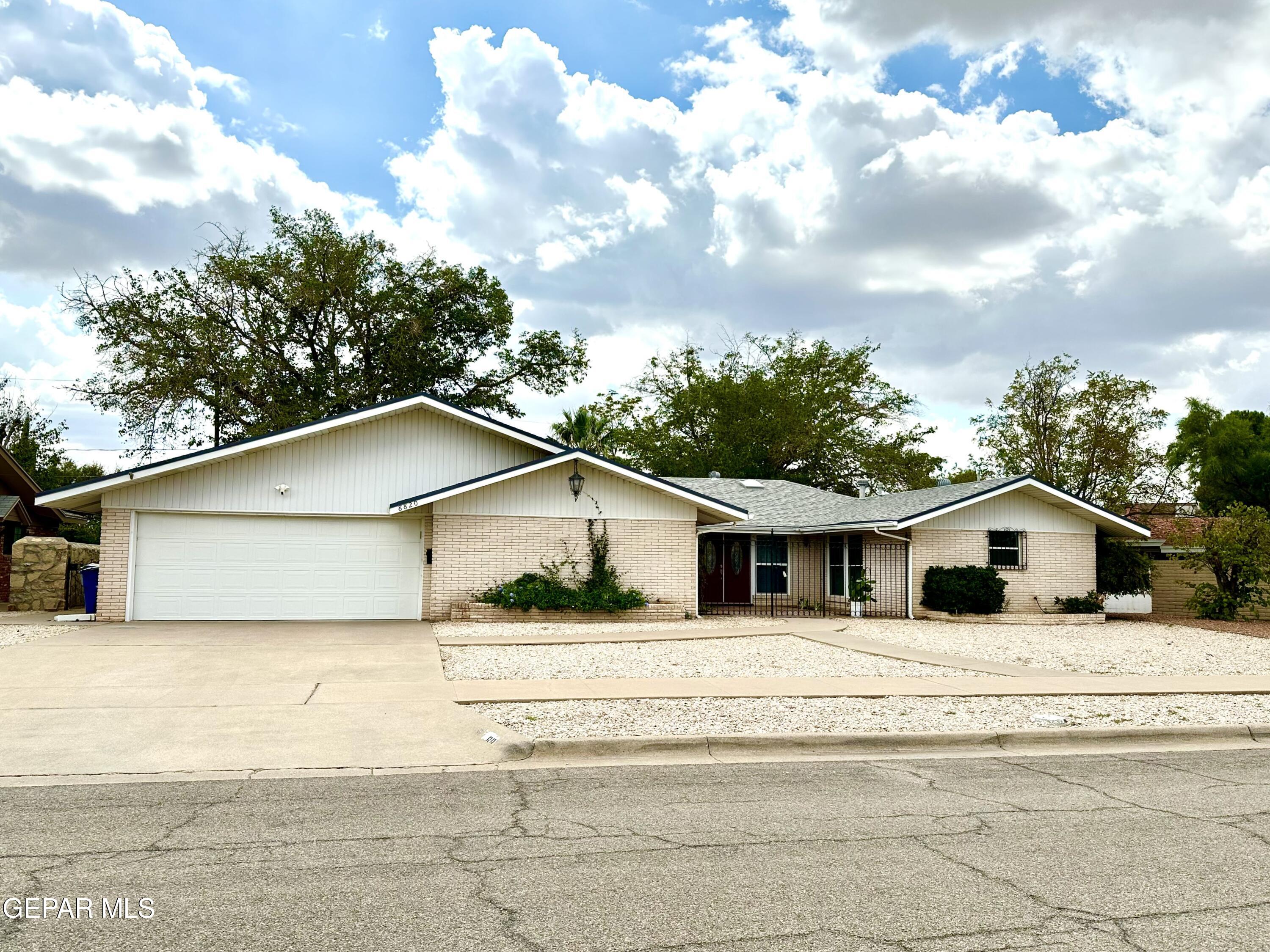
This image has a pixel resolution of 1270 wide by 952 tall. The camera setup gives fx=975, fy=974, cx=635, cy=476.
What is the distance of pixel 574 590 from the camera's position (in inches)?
826

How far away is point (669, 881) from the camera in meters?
4.98

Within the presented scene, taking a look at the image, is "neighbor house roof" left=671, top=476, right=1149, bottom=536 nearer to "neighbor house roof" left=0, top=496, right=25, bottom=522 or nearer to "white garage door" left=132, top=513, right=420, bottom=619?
"white garage door" left=132, top=513, right=420, bottom=619

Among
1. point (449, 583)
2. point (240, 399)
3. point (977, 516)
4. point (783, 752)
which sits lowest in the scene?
point (783, 752)

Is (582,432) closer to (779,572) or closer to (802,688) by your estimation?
(779,572)

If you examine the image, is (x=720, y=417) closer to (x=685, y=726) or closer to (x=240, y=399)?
(x=240, y=399)

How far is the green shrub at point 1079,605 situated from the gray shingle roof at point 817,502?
340 centimetres

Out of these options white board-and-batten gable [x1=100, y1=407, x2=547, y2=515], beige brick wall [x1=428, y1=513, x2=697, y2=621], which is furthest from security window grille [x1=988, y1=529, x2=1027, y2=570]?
white board-and-batten gable [x1=100, y1=407, x2=547, y2=515]

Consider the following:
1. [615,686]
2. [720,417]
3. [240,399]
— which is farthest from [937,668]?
[720,417]

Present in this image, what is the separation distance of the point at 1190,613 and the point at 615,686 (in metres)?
22.8

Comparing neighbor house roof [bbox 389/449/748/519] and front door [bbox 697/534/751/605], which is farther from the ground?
neighbor house roof [bbox 389/449/748/519]

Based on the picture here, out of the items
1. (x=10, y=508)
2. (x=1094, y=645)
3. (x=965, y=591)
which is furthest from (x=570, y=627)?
(x=10, y=508)

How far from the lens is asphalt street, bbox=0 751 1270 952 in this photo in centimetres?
429

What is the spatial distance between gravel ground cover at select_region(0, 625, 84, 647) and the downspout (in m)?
17.9

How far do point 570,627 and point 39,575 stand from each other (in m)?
13.0
